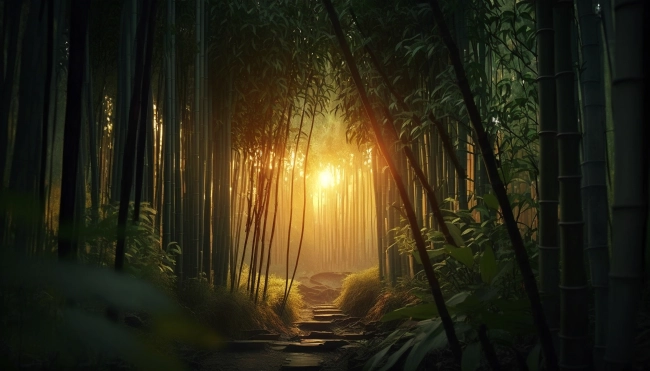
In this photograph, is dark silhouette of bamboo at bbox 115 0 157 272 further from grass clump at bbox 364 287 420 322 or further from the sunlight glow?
the sunlight glow

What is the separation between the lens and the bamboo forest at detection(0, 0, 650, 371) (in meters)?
0.84

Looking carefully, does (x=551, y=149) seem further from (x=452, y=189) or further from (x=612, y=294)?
(x=452, y=189)

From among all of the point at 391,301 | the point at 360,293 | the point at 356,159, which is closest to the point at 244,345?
the point at 391,301

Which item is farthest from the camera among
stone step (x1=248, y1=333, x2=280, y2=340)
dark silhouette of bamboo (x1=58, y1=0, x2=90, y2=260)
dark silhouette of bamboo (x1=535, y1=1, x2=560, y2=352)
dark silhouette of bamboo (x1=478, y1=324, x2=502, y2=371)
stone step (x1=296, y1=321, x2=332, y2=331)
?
stone step (x1=296, y1=321, x2=332, y2=331)

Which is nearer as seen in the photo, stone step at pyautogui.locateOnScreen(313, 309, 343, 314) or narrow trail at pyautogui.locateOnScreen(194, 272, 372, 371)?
narrow trail at pyautogui.locateOnScreen(194, 272, 372, 371)

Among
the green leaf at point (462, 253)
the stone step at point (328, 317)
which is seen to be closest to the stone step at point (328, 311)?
the stone step at point (328, 317)

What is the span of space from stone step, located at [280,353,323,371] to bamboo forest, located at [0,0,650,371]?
0.05 m

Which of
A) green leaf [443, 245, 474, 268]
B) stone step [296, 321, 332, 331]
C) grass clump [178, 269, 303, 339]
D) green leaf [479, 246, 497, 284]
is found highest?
green leaf [443, 245, 474, 268]

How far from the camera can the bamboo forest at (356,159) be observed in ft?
2.75

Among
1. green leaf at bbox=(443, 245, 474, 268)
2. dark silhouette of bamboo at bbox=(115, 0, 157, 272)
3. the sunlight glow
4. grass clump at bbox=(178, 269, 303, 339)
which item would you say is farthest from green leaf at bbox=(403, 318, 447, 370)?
the sunlight glow

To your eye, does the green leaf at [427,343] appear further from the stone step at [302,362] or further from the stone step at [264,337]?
the stone step at [264,337]

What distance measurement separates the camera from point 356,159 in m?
9.12

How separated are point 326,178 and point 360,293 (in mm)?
6372

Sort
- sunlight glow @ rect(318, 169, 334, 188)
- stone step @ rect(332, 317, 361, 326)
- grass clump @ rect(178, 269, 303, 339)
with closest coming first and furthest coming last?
grass clump @ rect(178, 269, 303, 339)
stone step @ rect(332, 317, 361, 326)
sunlight glow @ rect(318, 169, 334, 188)
